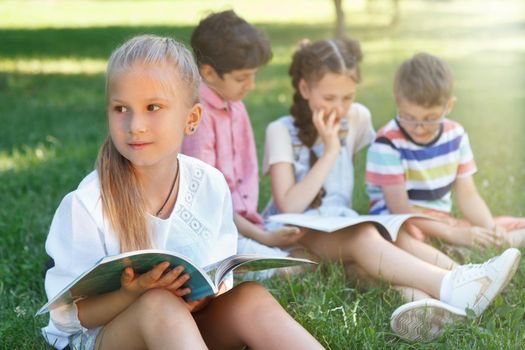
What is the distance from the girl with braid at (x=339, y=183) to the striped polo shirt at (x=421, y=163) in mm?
201

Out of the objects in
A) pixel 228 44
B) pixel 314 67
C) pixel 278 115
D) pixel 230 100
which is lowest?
pixel 278 115

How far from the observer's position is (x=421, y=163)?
3.97 metres

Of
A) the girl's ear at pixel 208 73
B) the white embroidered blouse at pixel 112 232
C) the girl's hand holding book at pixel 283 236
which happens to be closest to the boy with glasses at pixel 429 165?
the girl's hand holding book at pixel 283 236

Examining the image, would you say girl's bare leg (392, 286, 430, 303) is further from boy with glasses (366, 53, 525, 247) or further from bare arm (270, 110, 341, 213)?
bare arm (270, 110, 341, 213)

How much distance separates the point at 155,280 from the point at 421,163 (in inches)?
77.5

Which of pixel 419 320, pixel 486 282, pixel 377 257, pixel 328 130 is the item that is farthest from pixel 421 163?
pixel 419 320

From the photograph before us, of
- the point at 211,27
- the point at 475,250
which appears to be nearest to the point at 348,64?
the point at 211,27

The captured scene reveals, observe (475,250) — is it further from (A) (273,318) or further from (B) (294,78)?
(A) (273,318)

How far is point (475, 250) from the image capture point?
3752 millimetres

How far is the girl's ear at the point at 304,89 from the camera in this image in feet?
13.2

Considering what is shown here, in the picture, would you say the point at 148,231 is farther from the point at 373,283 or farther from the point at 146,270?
the point at 373,283

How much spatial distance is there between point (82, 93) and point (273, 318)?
19.4 ft

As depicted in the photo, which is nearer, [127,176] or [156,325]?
[156,325]

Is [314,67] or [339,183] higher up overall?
[314,67]
